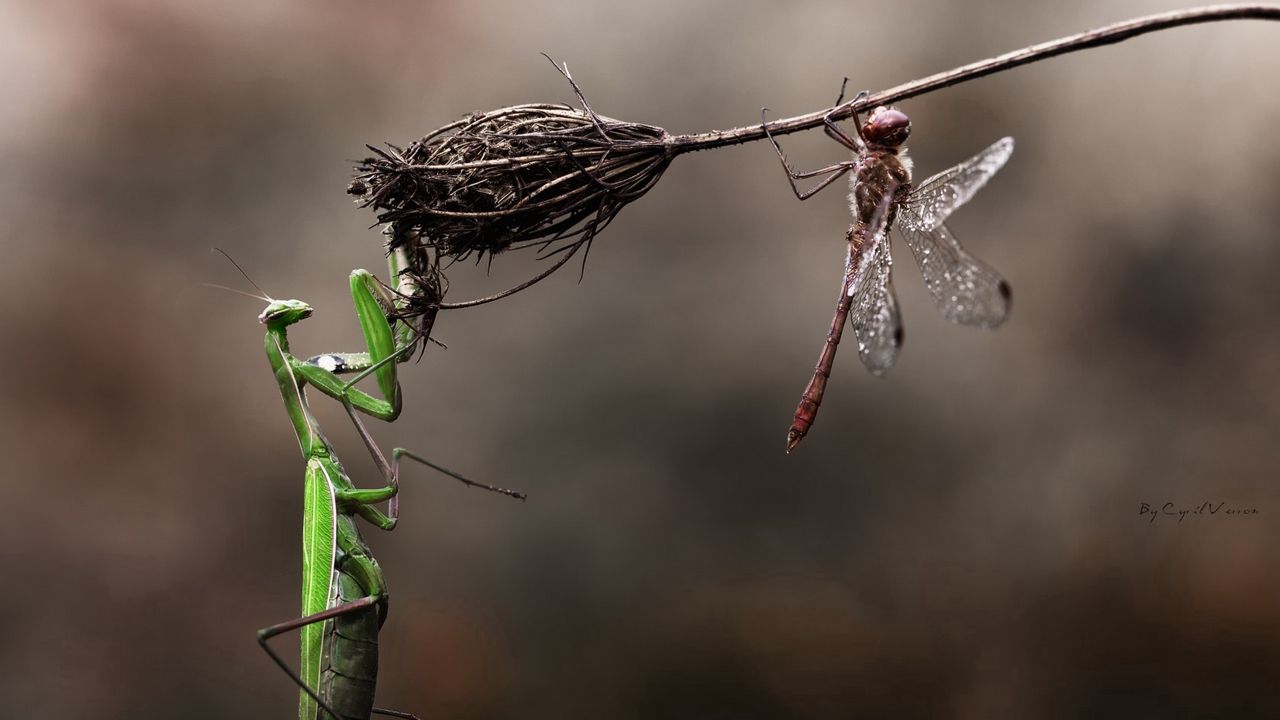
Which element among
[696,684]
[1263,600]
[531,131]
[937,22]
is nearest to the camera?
[531,131]

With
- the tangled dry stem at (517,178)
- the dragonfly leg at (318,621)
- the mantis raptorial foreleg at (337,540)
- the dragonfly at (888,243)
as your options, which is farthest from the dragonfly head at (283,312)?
the dragonfly at (888,243)

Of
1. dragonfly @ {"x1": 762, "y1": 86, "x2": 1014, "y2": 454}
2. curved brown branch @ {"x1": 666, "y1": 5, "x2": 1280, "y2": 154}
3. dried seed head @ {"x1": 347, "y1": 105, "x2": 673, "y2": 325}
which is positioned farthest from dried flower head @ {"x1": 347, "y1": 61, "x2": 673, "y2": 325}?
dragonfly @ {"x1": 762, "y1": 86, "x2": 1014, "y2": 454}

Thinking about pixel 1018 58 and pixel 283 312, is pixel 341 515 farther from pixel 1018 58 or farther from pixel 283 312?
pixel 1018 58

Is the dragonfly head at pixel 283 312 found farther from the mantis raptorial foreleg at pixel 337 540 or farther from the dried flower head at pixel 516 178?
the dried flower head at pixel 516 178

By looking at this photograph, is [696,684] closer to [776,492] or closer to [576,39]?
[776,492]

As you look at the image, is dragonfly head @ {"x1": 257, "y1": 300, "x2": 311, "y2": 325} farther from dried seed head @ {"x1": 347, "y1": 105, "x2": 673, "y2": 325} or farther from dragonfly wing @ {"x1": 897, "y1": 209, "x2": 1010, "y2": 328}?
dragonfly wing @ {"x1": 897, "y1": 209, "x2": 1010, "y2": 328}

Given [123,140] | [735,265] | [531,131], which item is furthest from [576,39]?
[531,131]
